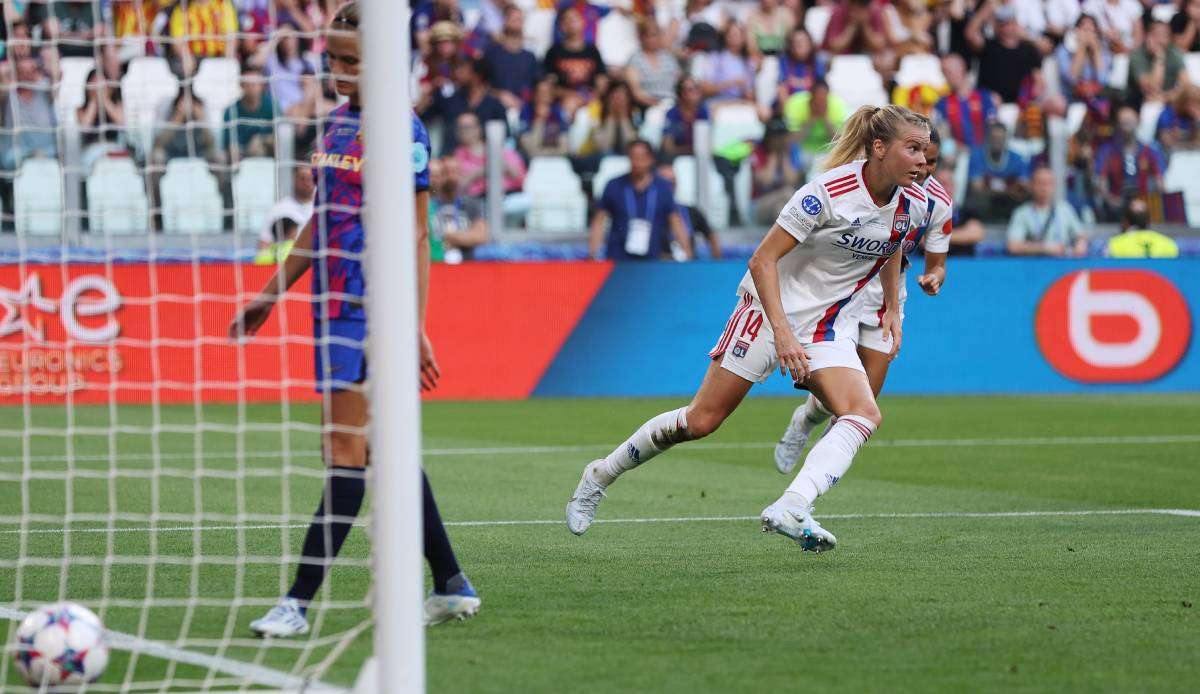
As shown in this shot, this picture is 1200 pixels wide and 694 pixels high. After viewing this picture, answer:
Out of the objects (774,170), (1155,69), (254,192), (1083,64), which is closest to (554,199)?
(774,170)

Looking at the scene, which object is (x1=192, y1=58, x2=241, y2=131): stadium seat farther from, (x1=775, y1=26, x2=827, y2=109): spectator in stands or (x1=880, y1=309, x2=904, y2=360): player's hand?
(x1=880, y1=309, x2=904, y2=360): player's hand

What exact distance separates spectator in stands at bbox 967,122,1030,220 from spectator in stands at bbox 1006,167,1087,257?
0.14 meters

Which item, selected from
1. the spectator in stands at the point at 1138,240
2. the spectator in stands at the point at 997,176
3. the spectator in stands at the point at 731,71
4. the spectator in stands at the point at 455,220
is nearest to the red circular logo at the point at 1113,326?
the spectator in stands at the point at 1138,240

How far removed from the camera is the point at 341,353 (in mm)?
5250

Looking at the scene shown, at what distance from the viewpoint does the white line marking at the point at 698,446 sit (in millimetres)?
11227

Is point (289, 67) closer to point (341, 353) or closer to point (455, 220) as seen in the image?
point (455, 220)

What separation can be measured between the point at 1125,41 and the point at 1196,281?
5365mm

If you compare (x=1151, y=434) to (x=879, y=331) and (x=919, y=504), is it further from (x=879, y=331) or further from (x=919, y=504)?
(x=879, y=331)

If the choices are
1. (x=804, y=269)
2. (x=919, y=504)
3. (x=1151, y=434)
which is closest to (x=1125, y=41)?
(x=1151, y=434)


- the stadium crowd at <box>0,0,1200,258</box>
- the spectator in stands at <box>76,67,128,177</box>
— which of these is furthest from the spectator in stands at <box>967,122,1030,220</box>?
the spectator in stands at <box>76,67,128,177</box>

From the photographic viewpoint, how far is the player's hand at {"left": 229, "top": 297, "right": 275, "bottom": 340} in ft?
17.9

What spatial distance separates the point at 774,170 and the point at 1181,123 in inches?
178

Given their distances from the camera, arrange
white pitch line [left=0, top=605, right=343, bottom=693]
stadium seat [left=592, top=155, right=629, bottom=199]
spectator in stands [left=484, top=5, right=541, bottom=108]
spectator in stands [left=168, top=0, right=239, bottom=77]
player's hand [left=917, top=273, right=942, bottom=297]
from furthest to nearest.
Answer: spectator in stands [left=484, top=5, right=541, bottom=108] < stadium seat [left=592, top=155, right=629, bottom=199] < spectator in stands [left=168, top=0, right=239, bottom=77] < player's hand [left=917, top=273, right=942, bottom=297] < white pitch line [left=0, top=605, right=343, bottom=693]

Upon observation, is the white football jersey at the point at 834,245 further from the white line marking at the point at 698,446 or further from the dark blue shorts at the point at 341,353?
the white line marking at the point at 698,446
